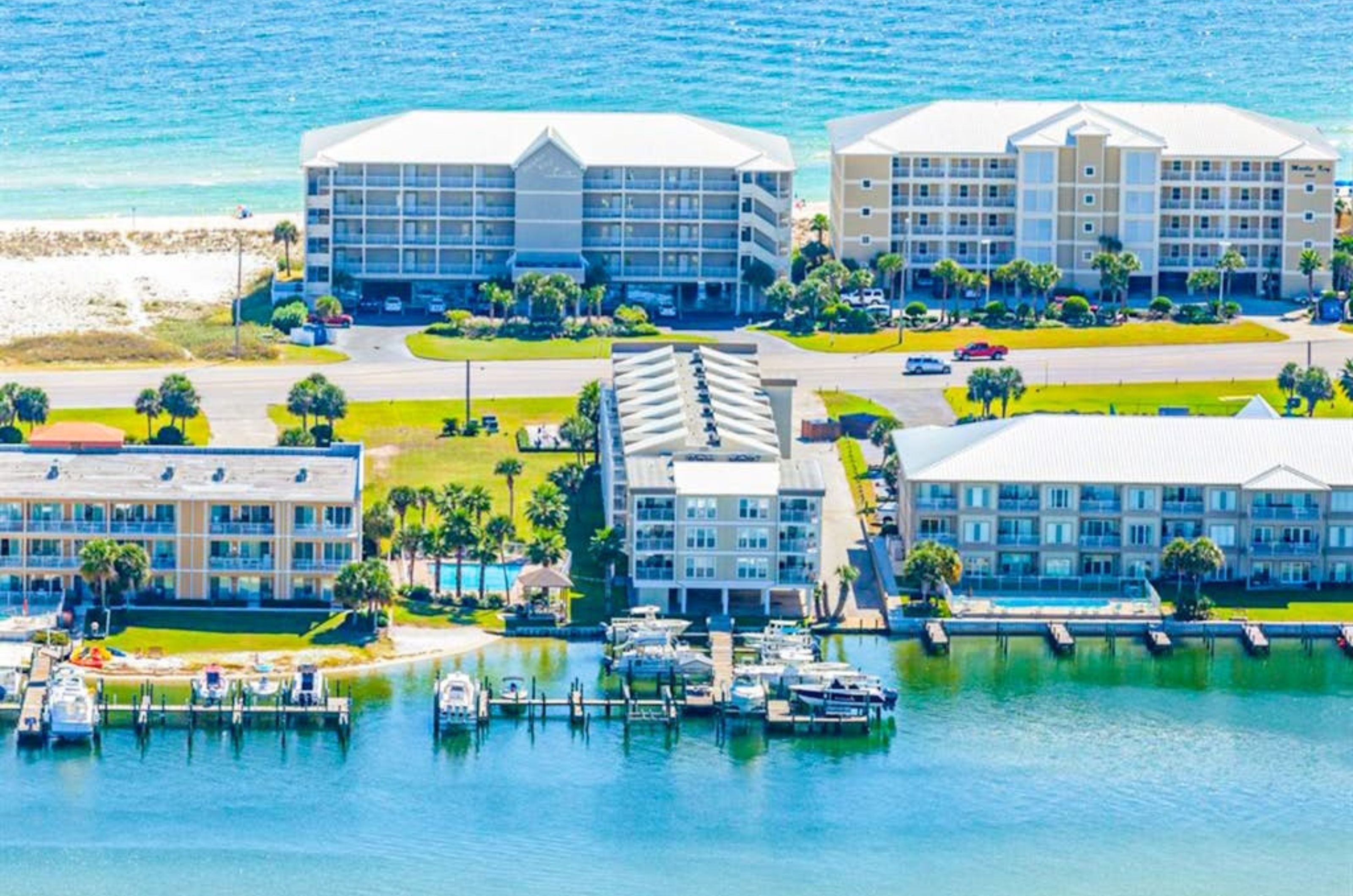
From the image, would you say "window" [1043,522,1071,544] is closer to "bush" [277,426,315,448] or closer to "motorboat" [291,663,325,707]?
"bush" [277,426,315,448]

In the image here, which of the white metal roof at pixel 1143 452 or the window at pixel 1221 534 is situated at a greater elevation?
the white metal roof at pixel 1143 452

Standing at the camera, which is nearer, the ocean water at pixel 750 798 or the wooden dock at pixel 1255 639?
the ocean water at pixel 750 798

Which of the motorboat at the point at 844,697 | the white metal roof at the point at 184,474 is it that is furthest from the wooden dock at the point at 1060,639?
the white metal roof at the point at 184,474

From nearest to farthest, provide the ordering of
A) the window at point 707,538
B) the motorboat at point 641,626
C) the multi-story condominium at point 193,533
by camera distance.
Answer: the motorboat at point 641,626, the multi-story condominium at point 193,533, the window at point 707,538

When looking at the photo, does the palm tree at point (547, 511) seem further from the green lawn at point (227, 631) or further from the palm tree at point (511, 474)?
the green lawn at point (227, 631)

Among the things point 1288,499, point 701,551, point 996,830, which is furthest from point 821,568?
point 996,830

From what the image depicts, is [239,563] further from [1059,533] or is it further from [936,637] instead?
[1059,533]

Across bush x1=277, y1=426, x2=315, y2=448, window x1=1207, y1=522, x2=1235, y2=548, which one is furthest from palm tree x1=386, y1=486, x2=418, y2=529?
window x1=1207, y1=522, x2=1235, y2=548

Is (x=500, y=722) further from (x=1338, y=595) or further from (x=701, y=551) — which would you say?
(x=1338, y=595)
